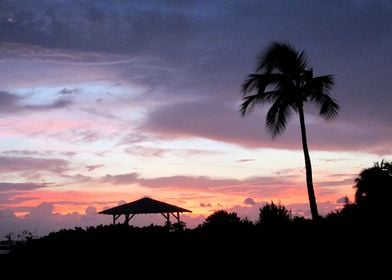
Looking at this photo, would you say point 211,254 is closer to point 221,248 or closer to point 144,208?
point 221,248

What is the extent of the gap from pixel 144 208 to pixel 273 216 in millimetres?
14185

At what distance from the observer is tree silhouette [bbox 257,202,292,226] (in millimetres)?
13885

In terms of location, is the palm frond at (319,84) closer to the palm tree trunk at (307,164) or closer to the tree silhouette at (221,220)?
the palm tree trunk at (307,164)

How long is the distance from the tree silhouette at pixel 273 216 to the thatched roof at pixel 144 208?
12396mm

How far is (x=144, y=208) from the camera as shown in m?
28.0

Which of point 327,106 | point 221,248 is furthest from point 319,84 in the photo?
point 221,248

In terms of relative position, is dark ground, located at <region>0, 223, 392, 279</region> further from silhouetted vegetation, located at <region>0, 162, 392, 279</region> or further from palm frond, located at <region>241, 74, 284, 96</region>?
palm frond, located at <region>241, 74, 284, 96</region>

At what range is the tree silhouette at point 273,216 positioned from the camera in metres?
13.9

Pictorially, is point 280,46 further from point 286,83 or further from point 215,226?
point 215,226

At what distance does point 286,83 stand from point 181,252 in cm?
1409

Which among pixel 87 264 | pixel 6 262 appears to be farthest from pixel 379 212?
pixel 6 262

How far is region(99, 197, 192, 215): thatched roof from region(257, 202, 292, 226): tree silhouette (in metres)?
12.4

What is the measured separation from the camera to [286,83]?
24.9 metres

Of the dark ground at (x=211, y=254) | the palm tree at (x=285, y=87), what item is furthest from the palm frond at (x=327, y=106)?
the dark ground at (x=211, y=254)
